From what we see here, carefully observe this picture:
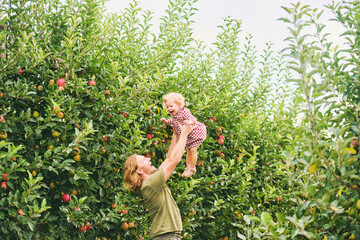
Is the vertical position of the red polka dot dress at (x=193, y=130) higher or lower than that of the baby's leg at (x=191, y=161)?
higher

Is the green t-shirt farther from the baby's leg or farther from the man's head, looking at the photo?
the baby's leg

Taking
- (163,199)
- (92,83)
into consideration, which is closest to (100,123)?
(92,83)

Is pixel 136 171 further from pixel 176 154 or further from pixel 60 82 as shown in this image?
pixel 60 82

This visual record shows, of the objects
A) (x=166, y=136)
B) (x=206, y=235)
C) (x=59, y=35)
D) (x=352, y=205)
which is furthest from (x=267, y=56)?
(x=352, y=205)

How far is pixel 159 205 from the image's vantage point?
3.56 metres

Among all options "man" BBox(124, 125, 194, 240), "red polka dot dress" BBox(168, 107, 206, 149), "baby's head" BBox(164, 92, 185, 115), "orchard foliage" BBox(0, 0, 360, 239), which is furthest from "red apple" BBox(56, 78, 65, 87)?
"man" BBox(124, 125, 194, 240)

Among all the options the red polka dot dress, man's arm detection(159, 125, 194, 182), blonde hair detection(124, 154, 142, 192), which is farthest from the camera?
the red polka dot dress

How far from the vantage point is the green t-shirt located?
3.47 m

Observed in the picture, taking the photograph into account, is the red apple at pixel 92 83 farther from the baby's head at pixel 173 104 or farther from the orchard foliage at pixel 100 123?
the baby's head at pixel 173 104

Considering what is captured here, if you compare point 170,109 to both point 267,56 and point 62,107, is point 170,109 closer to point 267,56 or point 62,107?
point 62,107

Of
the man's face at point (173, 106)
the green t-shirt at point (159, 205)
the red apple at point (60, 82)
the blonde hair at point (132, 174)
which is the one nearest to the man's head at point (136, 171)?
the blonde hair at point (132, 174)

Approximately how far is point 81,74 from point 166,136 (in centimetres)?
144

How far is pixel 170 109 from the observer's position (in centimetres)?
395

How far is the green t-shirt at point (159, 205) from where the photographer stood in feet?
11.4
